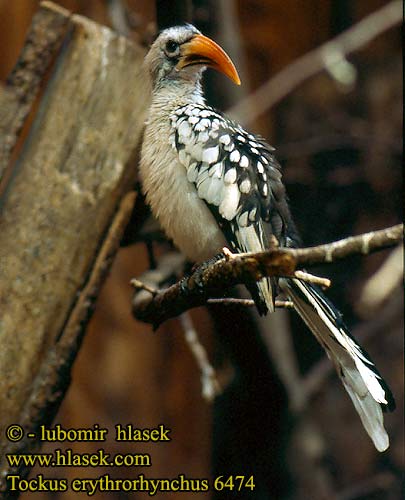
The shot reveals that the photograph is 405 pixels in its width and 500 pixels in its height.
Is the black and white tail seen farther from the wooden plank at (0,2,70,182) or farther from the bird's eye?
the wooden plank at (0,2,70,182)

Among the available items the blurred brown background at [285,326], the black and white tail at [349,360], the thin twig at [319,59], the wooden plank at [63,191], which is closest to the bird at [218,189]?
the black and white tail at [349,360]

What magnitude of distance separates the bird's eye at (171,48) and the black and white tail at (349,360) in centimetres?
50

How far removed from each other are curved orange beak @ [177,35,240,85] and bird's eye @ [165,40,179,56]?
0.08ft

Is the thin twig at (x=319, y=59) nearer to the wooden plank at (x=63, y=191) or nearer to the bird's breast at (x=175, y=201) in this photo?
the wooden plank at (x=63, y=191)

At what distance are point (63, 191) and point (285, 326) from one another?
963mm

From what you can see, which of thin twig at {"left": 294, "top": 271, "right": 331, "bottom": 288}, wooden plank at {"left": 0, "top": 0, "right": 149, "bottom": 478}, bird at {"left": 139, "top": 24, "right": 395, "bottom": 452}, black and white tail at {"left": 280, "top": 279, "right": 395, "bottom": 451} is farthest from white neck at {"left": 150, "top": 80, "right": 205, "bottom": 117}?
thin twig at {"left": 294, "top": 271, "right": 331, "bottom": 288}

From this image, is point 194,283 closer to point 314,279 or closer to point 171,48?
point 314,279

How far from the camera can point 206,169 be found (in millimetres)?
1313

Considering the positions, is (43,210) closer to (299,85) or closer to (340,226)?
A: (340,226)

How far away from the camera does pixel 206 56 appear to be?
1.22 m

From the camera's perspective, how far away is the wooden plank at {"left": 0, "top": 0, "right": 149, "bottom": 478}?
1.49 metres

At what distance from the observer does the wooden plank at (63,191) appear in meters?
1.49

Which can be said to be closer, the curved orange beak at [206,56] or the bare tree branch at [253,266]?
the bare tree branch at [253,266]

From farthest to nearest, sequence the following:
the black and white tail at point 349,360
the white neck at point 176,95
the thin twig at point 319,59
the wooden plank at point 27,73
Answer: the thin twig at point 319,59, the wooden plank at point 27,73, the white neck at point 176,95, the black and white tail at point 349,360
